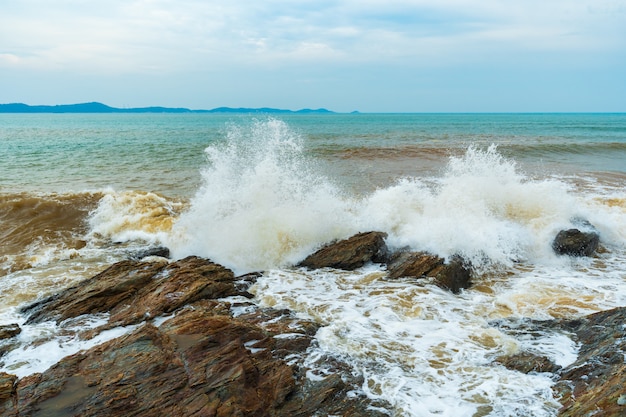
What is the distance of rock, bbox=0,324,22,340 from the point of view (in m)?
5.80

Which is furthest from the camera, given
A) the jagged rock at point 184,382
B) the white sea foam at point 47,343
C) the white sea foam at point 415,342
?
the white sea foam at point 47,343

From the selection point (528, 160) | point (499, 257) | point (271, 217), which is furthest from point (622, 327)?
point (528, 160)

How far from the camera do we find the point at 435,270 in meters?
7.95

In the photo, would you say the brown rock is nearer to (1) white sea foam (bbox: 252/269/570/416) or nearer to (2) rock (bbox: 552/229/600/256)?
(1) white sea foam (bbox: 252/269/570/416)

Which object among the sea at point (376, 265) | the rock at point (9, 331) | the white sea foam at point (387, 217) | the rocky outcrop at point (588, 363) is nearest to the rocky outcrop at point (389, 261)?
the sea at point (376, 265)

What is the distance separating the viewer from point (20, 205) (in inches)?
540

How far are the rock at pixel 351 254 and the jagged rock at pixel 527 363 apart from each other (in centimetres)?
378

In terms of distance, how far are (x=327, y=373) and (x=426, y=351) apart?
147 centimetres

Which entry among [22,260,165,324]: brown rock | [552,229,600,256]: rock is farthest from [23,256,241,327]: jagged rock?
[552,229,600,256]: rock

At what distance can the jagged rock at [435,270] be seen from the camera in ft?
25.4

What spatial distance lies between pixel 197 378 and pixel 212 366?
221 mm

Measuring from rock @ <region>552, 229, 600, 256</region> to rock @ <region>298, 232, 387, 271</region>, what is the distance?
384 cm

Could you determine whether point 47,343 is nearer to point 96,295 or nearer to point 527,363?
point 96,295

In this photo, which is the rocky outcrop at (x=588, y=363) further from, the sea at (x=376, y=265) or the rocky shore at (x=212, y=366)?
the sea at (x=376, y=265)
